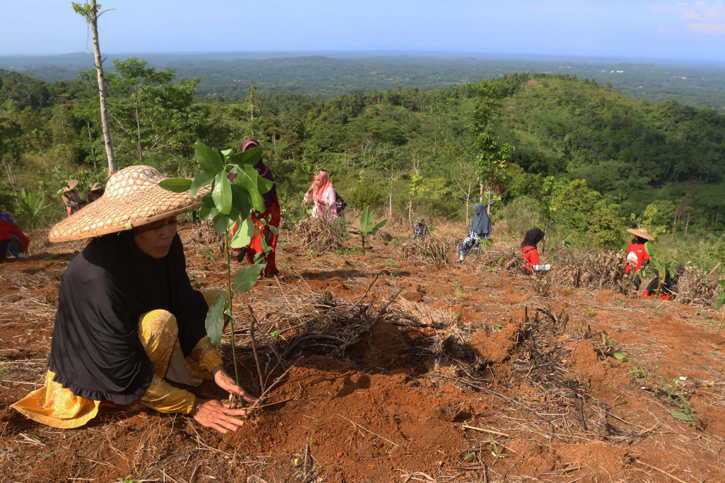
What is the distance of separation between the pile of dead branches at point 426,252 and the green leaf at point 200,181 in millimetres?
3889

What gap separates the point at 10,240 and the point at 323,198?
3.25 meters

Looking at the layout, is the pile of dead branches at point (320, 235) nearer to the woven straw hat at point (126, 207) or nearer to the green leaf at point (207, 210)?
the woven straw hat at point (126, 207)

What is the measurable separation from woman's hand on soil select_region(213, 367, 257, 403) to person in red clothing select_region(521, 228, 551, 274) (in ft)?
12.4

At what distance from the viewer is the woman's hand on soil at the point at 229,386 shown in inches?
71.4

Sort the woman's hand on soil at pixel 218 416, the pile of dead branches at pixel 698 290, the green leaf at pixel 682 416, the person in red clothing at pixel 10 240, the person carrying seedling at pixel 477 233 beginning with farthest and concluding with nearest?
1. the person carrying seedling at pixel 477 233
2. the pile of dead branches at pixel 698 290
3. the person in red clothing at pixel 10 240
4. the green leaf at pixel 682 416
5. the woman's hand on soil at pixel 218 416

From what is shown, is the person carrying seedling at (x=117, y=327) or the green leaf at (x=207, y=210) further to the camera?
the person carrying seedling at (x=117, y=327)

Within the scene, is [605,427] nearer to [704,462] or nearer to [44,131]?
[704,462]

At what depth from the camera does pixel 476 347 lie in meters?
2.44

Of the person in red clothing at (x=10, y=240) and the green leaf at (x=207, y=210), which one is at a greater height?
the green leaf at (x=207, y=210)

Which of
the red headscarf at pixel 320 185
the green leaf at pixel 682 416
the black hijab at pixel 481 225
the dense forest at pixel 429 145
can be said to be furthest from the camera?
the dense forest at pixel 429 145

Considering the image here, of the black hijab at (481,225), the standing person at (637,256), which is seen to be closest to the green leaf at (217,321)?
the standing person at (637,256)

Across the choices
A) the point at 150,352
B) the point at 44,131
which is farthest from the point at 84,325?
the point at 44,131

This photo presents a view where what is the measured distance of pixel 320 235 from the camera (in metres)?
5.35

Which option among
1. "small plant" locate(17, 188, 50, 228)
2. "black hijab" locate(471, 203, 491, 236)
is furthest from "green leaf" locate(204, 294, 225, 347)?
"small plant" locate(17, 188, 50, 228)
